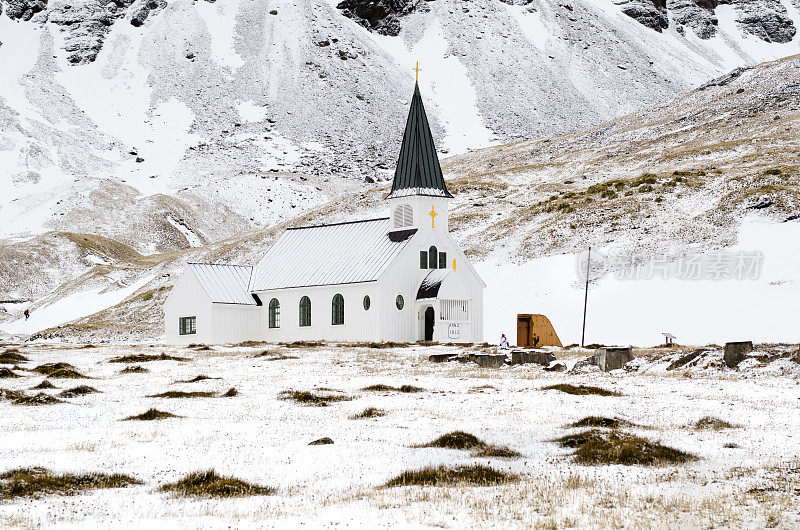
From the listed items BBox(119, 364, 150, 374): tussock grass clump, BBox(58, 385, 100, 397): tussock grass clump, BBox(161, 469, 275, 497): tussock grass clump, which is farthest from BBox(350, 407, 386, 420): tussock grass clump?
BBox(119, 364, 150, 374): tussock grass clump

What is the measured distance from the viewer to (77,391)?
26.2 m

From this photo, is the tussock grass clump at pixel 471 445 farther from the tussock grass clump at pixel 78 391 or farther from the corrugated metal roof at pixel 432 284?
the corrugated metal roof at pixel 432 284

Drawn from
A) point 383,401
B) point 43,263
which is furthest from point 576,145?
point 383,401

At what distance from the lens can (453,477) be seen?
1498 cm

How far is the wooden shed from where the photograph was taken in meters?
52.0

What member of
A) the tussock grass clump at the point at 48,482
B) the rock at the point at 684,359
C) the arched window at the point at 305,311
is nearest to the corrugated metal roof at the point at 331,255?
the arched window at the point at 305,311

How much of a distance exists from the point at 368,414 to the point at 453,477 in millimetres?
6997

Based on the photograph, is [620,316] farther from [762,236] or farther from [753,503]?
[753,503]

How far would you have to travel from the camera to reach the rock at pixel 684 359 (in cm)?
3129

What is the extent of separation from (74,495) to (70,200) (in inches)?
5436

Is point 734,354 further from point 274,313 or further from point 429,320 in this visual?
point 274,313

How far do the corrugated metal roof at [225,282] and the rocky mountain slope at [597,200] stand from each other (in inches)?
481

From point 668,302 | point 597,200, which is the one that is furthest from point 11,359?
point 597,200

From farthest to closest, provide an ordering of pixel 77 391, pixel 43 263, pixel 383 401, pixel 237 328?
1. pixel 43 263
2. pixel 237 328
3. pixel 77 391
4. pixel 383 401
